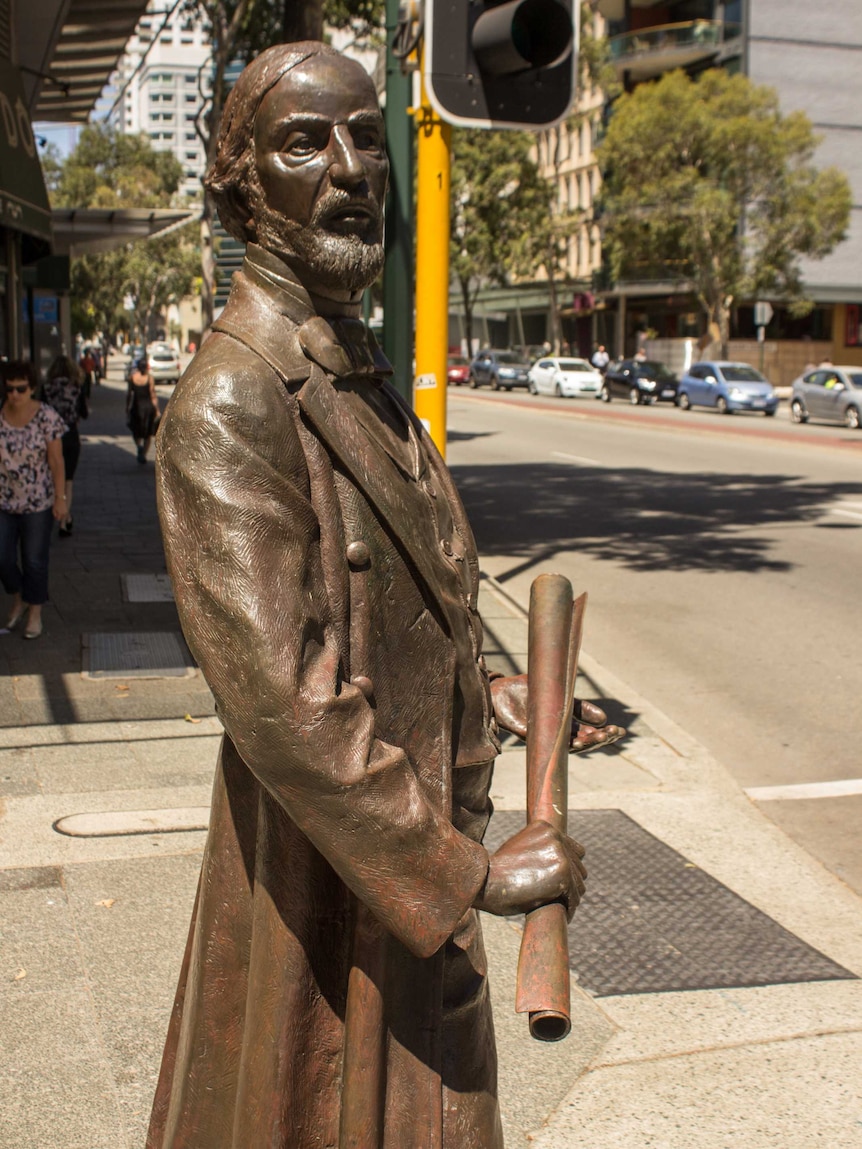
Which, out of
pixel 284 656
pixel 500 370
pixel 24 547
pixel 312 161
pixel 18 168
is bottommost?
pixel 24 547

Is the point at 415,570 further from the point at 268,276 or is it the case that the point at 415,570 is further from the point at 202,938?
the point at 202,938

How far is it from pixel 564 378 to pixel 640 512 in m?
30.3

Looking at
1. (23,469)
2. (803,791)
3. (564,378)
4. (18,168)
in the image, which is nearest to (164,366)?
(564,378)

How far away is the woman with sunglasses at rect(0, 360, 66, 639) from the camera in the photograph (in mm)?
8594

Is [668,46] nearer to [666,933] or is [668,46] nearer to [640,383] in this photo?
[640,383]

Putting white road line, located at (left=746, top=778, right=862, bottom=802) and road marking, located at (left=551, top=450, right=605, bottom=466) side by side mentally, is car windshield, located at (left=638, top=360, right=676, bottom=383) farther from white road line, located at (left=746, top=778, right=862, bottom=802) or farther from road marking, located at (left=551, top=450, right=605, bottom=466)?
white road line, located at (left=746, top=778, right=862, bottom=802)

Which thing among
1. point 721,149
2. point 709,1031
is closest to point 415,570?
point 709,1031

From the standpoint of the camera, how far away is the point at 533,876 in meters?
1.75

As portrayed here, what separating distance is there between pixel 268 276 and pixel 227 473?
0.36 m

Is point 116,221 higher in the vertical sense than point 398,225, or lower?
higher

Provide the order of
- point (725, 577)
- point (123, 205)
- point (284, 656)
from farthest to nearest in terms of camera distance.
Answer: point (123, 205) → point (725, 577) → point (284, 656)

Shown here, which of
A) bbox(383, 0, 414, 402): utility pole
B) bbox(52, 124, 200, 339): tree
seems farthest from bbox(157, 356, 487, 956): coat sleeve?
bbox(52, 124, 200, 339): tree

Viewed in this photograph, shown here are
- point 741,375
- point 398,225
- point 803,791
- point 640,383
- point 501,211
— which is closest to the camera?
point 803,791

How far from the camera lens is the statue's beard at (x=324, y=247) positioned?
1865 millimetres
